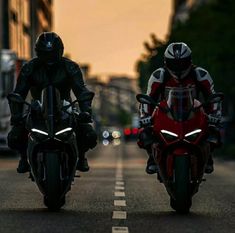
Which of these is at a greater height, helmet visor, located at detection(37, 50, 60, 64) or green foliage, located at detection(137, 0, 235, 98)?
helmet visor, located at detection(37, 50, 60, 64)

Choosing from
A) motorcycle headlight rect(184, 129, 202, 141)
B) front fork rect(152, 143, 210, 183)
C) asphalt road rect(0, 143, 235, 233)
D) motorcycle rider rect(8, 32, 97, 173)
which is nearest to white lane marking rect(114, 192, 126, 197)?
asphalt road rect(0, 143, 235, 233)

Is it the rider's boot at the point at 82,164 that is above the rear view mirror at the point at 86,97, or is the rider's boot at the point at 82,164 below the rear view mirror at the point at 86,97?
below

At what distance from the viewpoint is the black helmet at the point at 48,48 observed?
1136 centimetres

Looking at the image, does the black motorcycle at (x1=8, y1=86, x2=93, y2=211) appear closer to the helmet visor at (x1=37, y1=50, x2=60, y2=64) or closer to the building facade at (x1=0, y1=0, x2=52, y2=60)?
the helmet visor at (x1=37, y1=50, x2=60, y2=64)

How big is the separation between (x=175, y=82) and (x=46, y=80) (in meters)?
1.42

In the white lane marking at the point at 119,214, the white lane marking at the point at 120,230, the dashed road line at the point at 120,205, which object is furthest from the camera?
the white lane marking at the point at 119,214

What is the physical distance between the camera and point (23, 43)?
108000 mm

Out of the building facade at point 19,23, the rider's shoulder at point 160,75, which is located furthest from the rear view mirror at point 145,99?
the building facade at point 19,23

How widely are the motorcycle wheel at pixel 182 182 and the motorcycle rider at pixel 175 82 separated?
0.59m

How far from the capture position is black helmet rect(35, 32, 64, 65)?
1136 cm

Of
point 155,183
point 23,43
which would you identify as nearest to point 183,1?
point 23,43

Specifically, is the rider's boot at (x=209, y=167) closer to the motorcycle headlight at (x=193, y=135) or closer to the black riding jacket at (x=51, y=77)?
the motorcycle headlight at (x=193, y=135)

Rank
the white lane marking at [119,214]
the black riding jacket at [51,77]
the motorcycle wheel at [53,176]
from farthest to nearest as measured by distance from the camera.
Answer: the black riding jacket at [51,77] → the motorcycle wheel at [53,176] → the white lane marking at [119,214]

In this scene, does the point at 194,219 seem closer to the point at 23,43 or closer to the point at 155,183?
the point at 155,183
